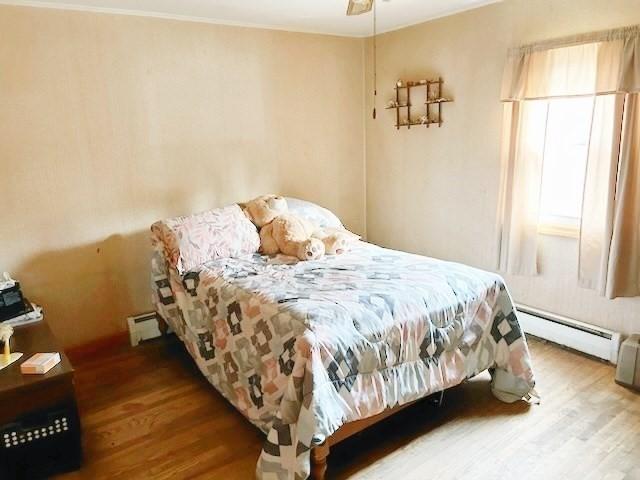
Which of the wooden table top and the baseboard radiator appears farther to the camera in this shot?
the baseboard radiator

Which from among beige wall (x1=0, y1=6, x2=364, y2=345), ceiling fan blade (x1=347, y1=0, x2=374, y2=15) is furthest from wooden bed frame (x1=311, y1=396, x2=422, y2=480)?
beige wall (x1=0, y1=6, x2=364, y2=345)

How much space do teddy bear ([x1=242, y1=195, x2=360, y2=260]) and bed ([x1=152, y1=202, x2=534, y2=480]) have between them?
127 mm

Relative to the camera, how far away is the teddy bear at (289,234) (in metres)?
2.85

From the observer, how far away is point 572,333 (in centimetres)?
290

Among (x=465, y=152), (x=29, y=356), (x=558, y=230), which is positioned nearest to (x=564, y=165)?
(x=558, y=230)

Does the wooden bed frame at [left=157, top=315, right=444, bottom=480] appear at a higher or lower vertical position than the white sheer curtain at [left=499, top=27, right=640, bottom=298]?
lower

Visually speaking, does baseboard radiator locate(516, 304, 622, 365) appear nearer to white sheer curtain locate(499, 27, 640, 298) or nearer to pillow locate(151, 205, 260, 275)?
white sheer curtain locate(499, 27, 640, 298)

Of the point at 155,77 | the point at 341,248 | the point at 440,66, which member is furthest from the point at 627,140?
the point at 155,77

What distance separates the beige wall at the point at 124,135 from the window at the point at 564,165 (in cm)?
179

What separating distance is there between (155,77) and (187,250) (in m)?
1.23

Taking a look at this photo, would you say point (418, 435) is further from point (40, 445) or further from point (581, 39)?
point (581, 39)

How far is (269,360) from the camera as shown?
79.1 inches

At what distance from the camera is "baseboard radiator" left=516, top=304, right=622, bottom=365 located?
274 centimetres

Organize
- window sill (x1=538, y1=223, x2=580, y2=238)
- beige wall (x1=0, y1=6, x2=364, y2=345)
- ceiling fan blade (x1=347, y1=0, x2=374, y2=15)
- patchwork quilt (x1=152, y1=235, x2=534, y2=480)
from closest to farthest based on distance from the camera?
1. patchwork quilt (x1=152, y1=235, x2=534, y2=480)
2. ceiling fan blade (x1=347, y1=0, x2=374, y2=15)
3. beige wall (x1=0, y1=6, x2=364, y2=345)
4. window sill (x1=538, y1=223, x2=580, y2=238)
